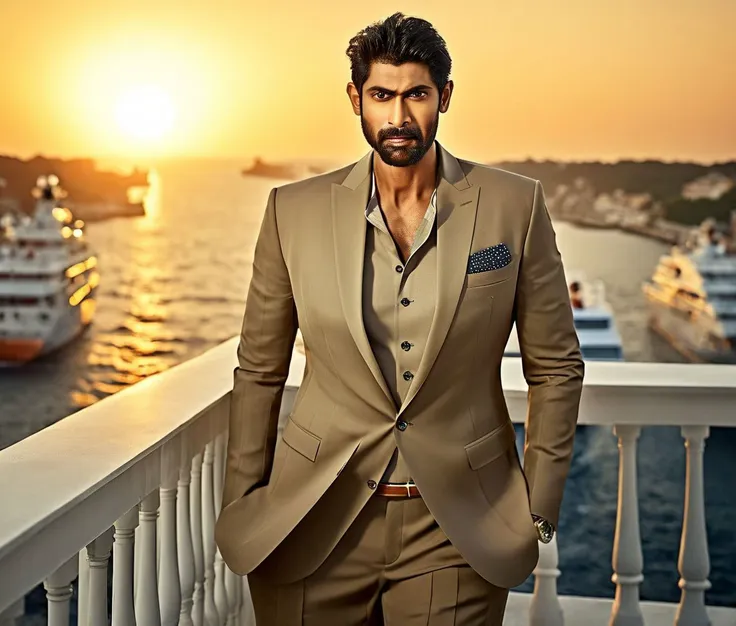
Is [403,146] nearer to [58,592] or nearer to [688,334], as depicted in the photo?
[58,592]

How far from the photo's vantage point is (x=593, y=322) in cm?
441

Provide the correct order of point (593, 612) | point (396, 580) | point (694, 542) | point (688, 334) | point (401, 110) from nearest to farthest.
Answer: point (401, 110), point (396, 580), point (694, 542), point (593, 612), point (688, 334)

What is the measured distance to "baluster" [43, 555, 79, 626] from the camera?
1060mm

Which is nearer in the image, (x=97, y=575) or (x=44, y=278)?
(x=97, y=575)

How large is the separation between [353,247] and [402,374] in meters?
0.18

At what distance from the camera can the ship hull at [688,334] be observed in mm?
4418

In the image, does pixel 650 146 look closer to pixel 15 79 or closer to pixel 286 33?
pixel 286 33

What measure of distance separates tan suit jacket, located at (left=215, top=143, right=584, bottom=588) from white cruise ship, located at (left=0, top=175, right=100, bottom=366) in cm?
325

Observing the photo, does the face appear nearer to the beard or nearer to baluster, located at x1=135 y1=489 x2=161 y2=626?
the beard

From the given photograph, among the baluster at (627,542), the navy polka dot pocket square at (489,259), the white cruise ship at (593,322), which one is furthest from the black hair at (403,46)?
the white cruise ship at (593,322)

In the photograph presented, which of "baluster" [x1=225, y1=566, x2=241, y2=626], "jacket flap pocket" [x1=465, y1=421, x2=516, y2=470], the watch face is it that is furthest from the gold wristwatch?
"baluster" [x1=225, y1=566, x2=241, y2=626]

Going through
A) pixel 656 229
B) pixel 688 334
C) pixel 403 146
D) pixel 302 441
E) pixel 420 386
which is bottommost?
pixel 688 334

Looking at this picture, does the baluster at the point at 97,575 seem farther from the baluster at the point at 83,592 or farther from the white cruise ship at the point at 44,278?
the white cruise ship at the point at 44,278

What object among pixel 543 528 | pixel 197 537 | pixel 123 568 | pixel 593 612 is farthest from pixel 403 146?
pixel 593 612
